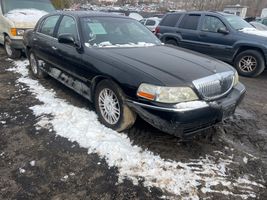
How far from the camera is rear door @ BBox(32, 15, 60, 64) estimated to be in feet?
16.6

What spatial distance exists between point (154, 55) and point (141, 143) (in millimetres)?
1304

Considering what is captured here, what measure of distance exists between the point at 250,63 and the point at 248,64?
6cm

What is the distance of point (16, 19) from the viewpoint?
7.60m

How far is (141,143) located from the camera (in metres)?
3.52

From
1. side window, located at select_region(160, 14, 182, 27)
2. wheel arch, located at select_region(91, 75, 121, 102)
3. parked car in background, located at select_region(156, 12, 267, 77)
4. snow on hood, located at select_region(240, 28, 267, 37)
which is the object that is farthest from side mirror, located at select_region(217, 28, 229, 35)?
wheel arch, located at select_region(91, 75, 121, 102)

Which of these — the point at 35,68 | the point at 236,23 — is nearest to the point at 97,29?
the point at 35,68

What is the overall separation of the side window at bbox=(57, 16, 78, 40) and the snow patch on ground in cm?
141

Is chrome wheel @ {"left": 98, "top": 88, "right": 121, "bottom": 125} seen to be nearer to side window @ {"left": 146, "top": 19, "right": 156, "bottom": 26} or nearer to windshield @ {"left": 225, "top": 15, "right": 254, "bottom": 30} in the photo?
windshield @ {"left": 225, "top": 15, "right": 254, "bottom": 30}

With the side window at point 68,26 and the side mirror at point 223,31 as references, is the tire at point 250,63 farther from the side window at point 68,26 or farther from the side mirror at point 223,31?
the side window at point 68,26

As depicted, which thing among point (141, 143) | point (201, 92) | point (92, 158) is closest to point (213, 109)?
point (201, 92)

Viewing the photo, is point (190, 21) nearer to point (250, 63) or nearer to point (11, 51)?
point (250, 63)

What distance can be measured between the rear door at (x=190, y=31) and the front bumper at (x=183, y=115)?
5342mm

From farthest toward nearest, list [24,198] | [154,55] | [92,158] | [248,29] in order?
[248,29] < [154,55] < [92,158] < [24,198]

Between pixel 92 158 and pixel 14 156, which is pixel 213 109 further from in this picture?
pixel 14 156
